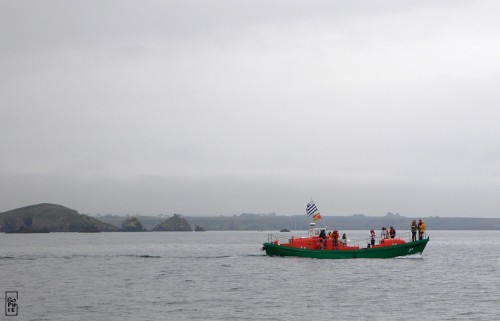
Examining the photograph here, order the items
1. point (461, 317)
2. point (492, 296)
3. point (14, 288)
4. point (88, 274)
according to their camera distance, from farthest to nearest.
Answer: point (88, 274)
point (14, 288)
point (492, 296)
point (461, 317)

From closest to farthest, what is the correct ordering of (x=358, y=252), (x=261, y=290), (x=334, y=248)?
(x=261, y=290)
(x=334, y=248)
(x=358, y=252)

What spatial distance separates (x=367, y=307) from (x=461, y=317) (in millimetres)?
5515

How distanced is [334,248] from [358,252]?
2489 mm

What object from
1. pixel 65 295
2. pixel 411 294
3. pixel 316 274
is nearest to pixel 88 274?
pixel 65 295

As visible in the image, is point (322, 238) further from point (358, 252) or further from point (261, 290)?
point (261, 290)

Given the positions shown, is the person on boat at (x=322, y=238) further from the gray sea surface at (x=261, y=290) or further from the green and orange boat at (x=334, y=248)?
the gray sea surface at (x=261, y=290)

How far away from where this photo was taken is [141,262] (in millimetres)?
79250

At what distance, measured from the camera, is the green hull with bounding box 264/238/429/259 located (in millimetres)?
68000

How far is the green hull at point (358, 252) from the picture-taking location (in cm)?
6800

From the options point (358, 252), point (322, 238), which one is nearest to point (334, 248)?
point (322, 238)

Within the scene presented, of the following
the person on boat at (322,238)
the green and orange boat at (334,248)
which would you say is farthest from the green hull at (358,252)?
the person on boat at (322,238)

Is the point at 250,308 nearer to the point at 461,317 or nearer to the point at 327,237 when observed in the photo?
the point at 461,317

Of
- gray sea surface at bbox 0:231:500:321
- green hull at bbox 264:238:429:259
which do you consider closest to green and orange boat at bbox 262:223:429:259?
green hull at bbox 264:238:429:259

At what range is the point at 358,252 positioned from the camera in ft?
225
